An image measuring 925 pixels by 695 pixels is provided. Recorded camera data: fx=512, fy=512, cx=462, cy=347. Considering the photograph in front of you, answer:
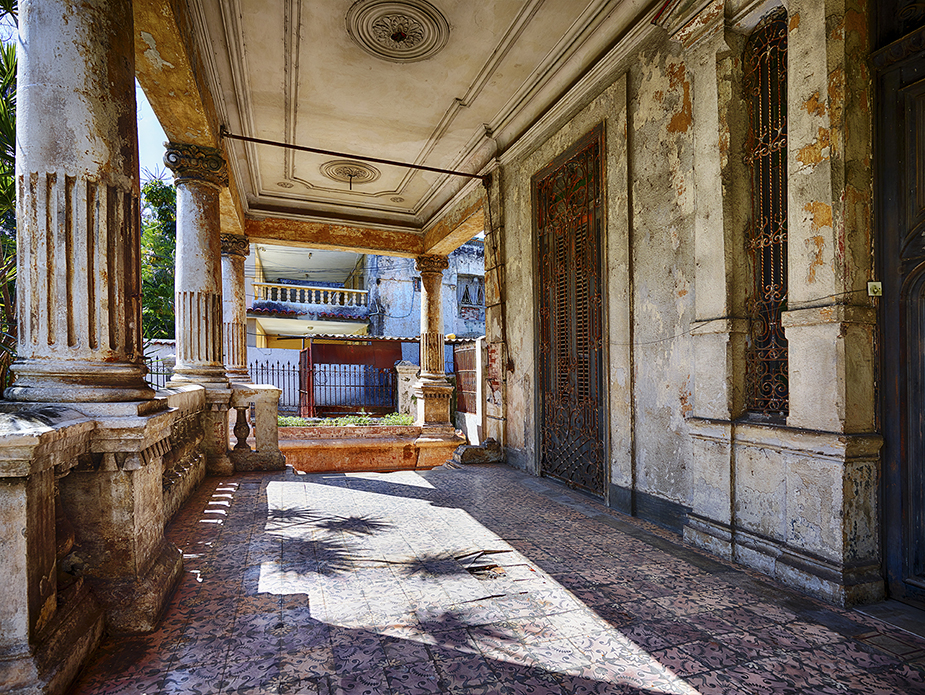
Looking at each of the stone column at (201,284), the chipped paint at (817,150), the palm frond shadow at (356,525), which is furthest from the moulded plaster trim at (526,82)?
the palm frond shadow at (356,525)

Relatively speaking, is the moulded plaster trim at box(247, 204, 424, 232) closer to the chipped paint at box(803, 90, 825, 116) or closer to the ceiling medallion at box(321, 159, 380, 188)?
the ceiling medallion at box(321, 159, 380, 188)

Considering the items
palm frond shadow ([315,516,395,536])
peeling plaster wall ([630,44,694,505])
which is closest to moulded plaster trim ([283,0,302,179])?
peeling plaster wall ([630,44,694,505])

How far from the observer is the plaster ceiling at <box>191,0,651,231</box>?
4738 mm

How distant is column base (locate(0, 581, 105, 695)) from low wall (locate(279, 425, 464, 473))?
718 centimetres

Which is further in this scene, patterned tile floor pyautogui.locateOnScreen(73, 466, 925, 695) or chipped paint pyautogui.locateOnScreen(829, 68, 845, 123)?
chipped paint pyautogui.locateOnScreen(829, 68, 845, 123)

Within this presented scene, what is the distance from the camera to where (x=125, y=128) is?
8.52 ft

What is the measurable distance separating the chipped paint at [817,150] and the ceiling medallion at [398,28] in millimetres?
3496

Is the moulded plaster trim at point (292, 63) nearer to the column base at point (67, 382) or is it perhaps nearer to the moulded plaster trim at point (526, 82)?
the moulded plaster trim at point (526, 82)

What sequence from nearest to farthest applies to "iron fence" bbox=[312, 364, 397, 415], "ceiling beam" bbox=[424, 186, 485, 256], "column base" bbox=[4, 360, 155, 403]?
"column base" bbox=[4, 360, 155, 403] → "ceiling beam" bbox=[424, 186, 485, 256] → "iron fence" bbox=[312, 364, 397, 415]

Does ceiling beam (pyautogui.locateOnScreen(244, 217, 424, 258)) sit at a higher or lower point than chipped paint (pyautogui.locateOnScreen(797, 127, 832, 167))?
higher

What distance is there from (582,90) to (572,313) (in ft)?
7.63

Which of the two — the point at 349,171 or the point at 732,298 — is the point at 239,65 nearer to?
the point at 349,171

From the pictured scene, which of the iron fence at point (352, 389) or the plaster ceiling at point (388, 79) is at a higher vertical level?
the plaster ceiling at point (388, 79)

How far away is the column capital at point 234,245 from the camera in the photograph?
9062 mm
